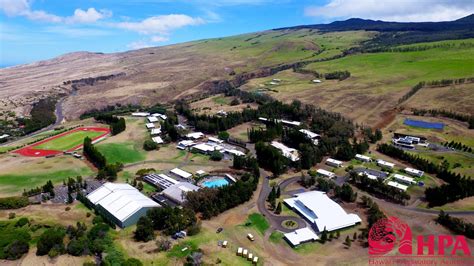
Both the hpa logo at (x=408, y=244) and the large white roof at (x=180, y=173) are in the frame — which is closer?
the hpa logo at (x=408, y=244)

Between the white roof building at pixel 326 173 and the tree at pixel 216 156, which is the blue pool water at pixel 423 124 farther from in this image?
the tree at pixel 216 156

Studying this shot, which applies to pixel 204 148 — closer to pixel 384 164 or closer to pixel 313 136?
pixel 313 136

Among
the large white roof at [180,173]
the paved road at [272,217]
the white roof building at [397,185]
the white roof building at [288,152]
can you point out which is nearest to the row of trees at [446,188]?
the white roof building at [397,185]

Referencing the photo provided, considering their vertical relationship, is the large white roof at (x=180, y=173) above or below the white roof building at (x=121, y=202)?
Answer: below

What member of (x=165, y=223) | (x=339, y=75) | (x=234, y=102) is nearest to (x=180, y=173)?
(x=165, y=223)

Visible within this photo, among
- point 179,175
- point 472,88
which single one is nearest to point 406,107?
point 472,88

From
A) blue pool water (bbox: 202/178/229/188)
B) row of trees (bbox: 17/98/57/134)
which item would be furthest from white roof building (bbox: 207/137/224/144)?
row of trees (bbox: 17/98/57/134)

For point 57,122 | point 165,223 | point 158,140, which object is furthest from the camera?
point 57,122

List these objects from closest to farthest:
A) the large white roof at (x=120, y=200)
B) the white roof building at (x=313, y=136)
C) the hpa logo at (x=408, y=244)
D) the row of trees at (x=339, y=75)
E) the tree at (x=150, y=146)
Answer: the hpa logo at (x=408, y=244) → the large white roof at (x=120, y=200) → the white roof building at (x=313, y=136) → the tree at (x=150, y=146) → the row of trees at (x=339, y=75)
